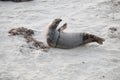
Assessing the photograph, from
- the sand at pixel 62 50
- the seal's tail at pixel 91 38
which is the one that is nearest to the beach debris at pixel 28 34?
the sand at pixel 62 50

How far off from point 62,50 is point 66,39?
0.25 metres

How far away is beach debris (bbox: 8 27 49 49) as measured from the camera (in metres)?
6.18

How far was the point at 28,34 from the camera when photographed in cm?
670

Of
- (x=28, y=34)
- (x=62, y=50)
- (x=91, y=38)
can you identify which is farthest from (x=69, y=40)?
(x=28, y=34)

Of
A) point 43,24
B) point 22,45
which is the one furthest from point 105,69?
point 43,24

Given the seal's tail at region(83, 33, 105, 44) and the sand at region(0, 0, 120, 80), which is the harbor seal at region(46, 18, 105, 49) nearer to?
the seal's tail at region(83, 33, 105, 44)

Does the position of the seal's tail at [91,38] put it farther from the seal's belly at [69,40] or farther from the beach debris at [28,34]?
the beach debris at [28,34]

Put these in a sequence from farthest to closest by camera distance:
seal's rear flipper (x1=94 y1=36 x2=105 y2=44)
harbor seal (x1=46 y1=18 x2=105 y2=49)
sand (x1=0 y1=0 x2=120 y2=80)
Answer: seal's rear flipper (x1=94 y1=36 x2=105 y2=44) → harbor seal (x1=46 y1=18 x2=105 y2=49) → sand (x1=0 y1=0 x2=120 y2=80)

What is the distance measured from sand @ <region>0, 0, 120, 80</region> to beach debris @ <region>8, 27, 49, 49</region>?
4.7 inches

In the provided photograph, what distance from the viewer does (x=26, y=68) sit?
17.6 ft

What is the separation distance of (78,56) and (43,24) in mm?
1815

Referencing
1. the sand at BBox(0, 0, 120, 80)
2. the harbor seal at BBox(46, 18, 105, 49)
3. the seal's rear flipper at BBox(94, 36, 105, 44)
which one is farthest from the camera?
the seal's rear flipper at BBox(94, 36, 105, 44)

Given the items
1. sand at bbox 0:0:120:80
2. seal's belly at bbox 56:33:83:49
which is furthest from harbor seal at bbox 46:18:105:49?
sand at bbox 0:0:120:80

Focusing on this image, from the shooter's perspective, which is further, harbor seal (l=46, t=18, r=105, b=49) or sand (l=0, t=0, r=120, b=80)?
harbor seal (l=46, t=18, r=105, b=49)
